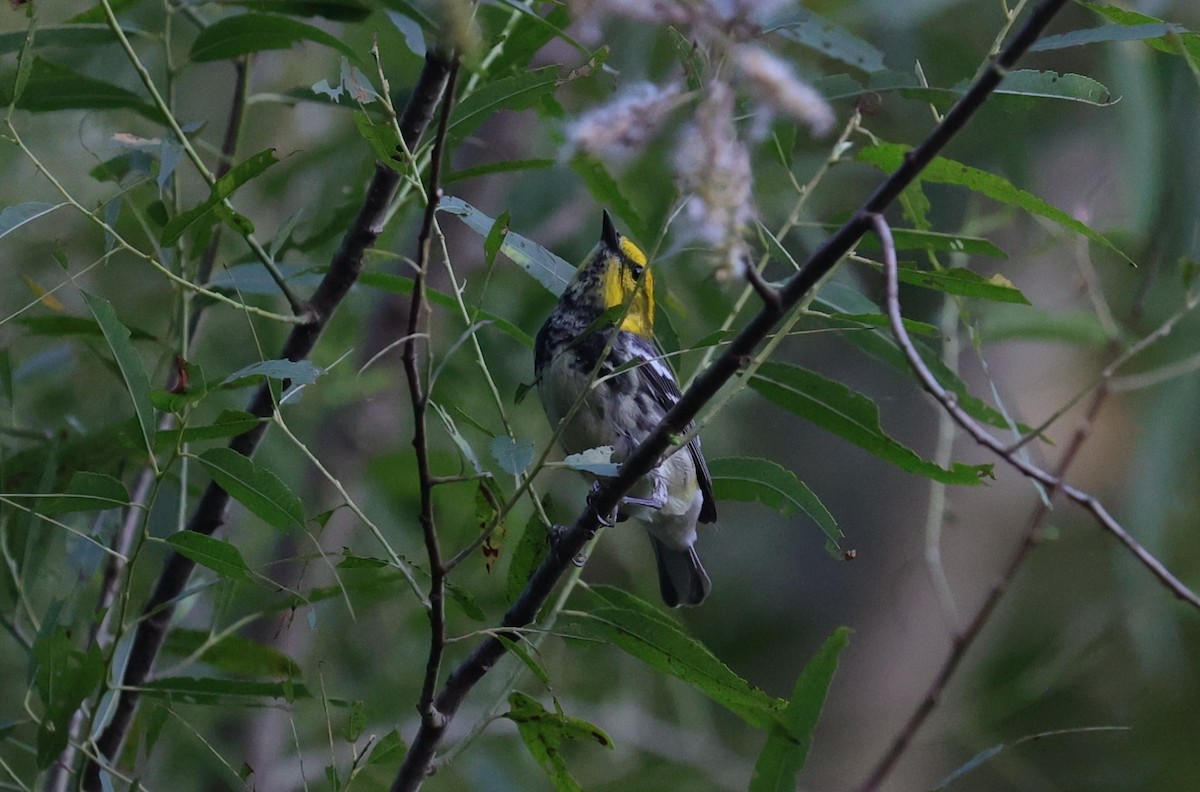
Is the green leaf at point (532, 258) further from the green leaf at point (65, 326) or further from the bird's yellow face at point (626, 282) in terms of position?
the bird's yellow face at point (626, 282)

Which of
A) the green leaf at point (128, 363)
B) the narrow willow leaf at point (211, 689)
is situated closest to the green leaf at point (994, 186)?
the green leaf at point (128, 363)

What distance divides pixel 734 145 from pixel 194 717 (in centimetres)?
209

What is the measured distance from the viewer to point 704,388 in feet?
3.09

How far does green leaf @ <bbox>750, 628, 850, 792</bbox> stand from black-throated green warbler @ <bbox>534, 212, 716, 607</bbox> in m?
0.72

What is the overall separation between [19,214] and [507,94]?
0.54m

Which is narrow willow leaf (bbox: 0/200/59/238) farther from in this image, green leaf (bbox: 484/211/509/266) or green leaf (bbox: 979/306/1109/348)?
green leaf (bbox: 979/306/1109/348)

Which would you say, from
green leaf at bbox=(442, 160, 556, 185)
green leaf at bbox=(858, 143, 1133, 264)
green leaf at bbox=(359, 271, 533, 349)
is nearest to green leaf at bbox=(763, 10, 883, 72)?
green leaf at bbox=(858, 143, 1133, 264)

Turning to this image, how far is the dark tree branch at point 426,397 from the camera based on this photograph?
816 mm

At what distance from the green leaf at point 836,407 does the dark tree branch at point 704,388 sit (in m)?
0.32

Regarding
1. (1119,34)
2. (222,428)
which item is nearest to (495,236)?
(222,428)

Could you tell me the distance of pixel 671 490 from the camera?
221 cm

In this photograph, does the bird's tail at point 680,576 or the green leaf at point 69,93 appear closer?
the green leaf at point 69,93

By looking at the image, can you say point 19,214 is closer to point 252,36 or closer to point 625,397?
point 252,36

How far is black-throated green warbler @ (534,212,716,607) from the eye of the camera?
81.4 inches
